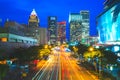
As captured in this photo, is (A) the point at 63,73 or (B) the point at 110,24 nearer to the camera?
(A) the point at 63,73

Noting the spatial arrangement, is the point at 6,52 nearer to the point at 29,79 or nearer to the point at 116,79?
the point at 29,79

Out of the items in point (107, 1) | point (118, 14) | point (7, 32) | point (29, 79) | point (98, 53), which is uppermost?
point (107, 1)

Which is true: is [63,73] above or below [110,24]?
below

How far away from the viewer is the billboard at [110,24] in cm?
13850

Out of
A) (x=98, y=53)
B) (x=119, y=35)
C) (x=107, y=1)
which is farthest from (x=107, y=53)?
(x=107, y=1)

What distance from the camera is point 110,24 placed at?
6083 inches

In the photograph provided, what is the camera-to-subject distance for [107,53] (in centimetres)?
8281

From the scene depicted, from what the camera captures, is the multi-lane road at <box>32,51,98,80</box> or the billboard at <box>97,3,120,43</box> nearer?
the multi-lane road at <box>32,51,98,80</box>

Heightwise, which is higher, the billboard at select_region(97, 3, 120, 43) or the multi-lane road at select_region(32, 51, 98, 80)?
the billboard at select_region(97, 3, 120, 43)

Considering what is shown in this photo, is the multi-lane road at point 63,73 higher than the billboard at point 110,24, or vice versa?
the billboard at point 110,24

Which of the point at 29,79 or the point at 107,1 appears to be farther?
the point at 107,1

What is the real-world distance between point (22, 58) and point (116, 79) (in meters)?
41.5

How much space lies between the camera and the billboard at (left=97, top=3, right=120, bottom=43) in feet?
454

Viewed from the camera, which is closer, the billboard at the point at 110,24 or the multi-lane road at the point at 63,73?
the multi-lane road at the point at 63,73
